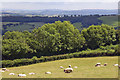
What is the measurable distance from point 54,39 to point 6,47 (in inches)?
642

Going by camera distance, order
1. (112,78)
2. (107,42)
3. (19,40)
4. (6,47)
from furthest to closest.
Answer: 1. (107,42)
2. (19,40)
3. (6,47)
4. (112,78)

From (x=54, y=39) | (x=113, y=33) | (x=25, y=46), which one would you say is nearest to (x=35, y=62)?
(x=25, y=46)

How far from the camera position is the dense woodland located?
59.9 meters

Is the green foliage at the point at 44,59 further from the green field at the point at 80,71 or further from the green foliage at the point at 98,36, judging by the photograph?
the green foliage at the point at 98,36

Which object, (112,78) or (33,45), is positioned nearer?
(112,78)

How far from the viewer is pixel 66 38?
224ft

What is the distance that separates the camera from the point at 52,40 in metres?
64.8

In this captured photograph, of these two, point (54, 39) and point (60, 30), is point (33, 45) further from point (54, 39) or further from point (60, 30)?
point (60, 30)

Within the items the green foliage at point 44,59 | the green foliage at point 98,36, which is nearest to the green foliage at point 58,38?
the green foliage at point 98,36

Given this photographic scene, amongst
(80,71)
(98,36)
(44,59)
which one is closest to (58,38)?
(98,36)

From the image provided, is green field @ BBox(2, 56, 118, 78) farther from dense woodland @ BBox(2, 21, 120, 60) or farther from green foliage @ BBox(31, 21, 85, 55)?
green foliage @ BBox(31, 21, 85, 55)

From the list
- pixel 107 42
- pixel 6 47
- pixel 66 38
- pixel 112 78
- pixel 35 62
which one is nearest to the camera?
pixel 112 78

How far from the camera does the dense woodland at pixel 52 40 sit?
197 ft

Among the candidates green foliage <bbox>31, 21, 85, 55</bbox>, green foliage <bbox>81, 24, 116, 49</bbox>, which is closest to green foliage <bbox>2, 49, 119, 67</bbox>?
green foliage <bbox>31, 21, 85, 55</bbox>
